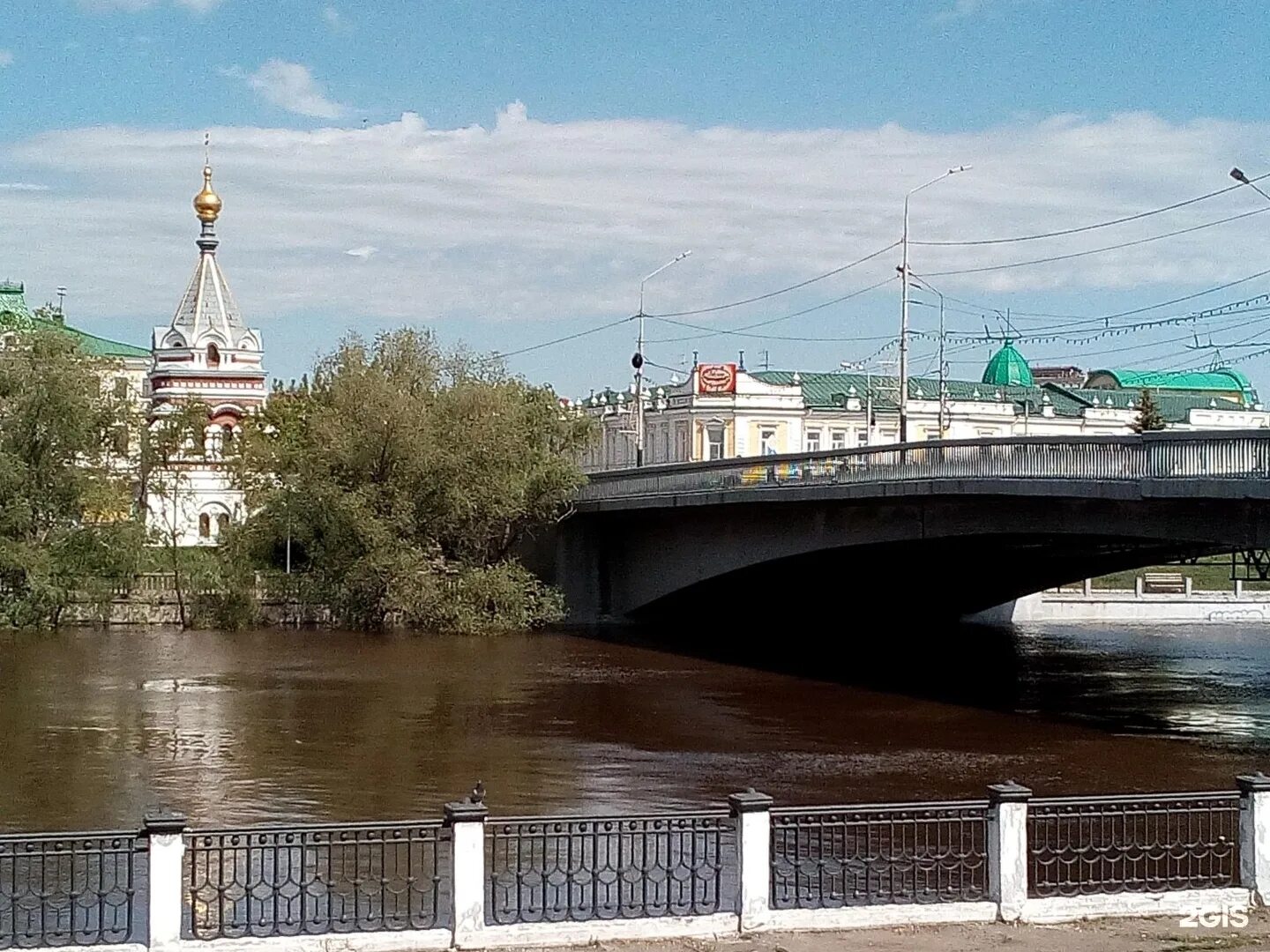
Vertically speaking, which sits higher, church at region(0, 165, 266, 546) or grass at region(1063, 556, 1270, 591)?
church at region(0, 165, 266, 546)

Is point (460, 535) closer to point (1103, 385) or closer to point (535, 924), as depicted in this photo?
point (535, 924)

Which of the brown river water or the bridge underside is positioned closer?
the brown river water

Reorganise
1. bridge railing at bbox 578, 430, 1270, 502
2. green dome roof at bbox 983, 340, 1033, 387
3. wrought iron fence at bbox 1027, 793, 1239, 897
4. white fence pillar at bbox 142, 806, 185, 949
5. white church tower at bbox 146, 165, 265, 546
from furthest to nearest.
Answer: green dome roof at bbox 983, 340, 1033, 387 < white church tower at bbox 146, 165, 265, 546 < bridge railing at bbox 578, 430, 1270, 502 < wrought iron fence at bbox 1027, 793, 1239, 897 < white fence pillar at bbox 142, 806, 185, 949

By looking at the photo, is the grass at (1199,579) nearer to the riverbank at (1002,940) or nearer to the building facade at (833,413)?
the building facade at (833,413)

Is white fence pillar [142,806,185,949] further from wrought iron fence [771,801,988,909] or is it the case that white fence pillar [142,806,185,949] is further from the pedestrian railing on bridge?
wrought iron fence [771,801,988,909]

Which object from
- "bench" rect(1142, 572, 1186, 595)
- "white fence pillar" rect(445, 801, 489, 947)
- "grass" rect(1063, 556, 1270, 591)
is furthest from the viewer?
"grass" rect(1063, 556, 1270, 591)

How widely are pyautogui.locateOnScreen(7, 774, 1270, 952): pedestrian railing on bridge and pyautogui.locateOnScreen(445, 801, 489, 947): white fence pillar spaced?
13 mm

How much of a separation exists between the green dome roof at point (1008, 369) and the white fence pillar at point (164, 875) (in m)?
100

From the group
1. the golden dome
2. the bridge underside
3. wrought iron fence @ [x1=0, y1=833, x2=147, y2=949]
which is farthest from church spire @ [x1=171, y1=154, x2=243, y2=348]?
wrought iron fence @ [x1=0, y1=833, x2=147, y2=949]

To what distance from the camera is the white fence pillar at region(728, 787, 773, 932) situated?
1334 cm

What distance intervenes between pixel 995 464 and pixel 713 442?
53347 mm

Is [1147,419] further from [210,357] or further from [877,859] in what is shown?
[877,859]

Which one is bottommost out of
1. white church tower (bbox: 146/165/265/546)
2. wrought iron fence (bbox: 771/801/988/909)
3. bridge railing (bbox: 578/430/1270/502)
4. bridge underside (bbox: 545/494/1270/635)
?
wrought iron fence (bbox: 771/801/988/909)

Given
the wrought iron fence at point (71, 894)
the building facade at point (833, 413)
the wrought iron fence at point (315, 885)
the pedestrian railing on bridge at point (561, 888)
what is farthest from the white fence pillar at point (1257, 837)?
the building facade at point (833, 413)
